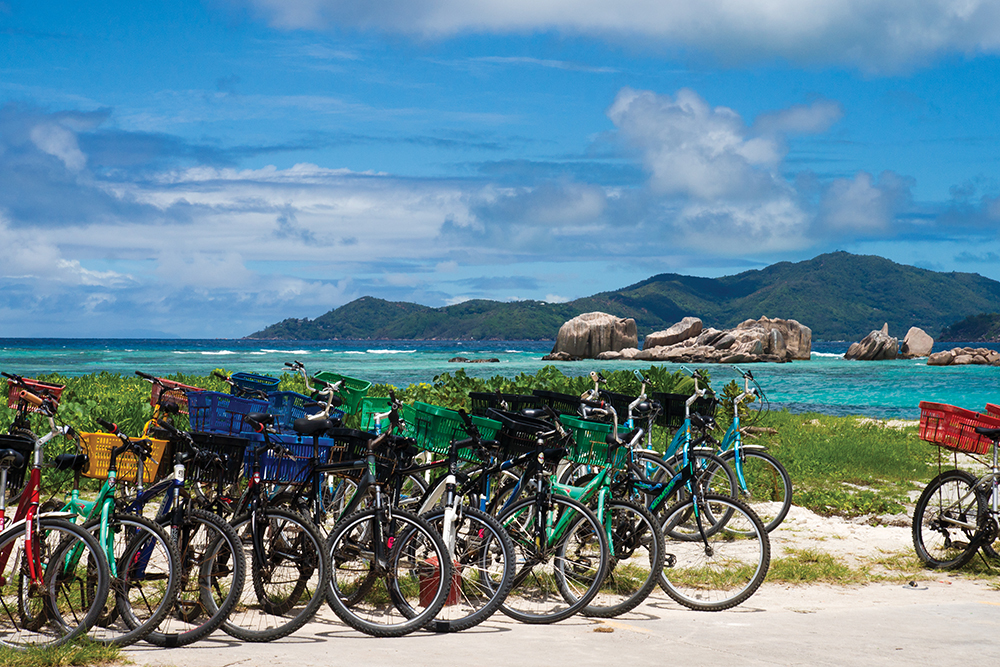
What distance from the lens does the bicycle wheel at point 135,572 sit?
435cm

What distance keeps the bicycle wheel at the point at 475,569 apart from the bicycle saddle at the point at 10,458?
228cm

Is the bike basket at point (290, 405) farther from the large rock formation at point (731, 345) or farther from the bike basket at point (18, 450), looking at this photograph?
the large rock formation at point (731, 345)

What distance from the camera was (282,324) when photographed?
184m

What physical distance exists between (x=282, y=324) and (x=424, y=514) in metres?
186

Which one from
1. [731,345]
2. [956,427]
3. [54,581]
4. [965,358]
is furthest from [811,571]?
[965,358]

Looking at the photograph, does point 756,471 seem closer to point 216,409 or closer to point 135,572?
point 216,409

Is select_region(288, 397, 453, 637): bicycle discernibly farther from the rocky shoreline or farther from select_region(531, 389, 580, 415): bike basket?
the rocky shoreline

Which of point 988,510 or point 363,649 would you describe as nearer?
point 363,649

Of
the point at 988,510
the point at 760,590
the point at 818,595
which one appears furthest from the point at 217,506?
the point at 988,510

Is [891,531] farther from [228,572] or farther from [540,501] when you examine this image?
[228,572]

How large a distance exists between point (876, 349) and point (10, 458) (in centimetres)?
8035

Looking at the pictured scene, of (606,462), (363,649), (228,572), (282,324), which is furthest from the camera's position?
(282,324)

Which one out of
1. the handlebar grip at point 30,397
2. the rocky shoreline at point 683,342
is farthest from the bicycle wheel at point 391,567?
the rocky shoreline at point 683,342

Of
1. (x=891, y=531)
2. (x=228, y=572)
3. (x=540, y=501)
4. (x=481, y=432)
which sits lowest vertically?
(x=891, y=531)
